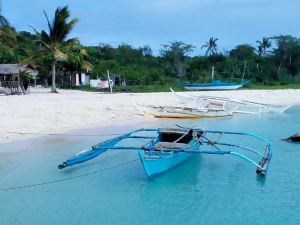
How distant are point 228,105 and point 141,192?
17050 millimetres

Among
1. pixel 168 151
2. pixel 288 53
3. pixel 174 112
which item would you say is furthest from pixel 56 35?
pixel 288 53

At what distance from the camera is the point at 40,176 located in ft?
36.3

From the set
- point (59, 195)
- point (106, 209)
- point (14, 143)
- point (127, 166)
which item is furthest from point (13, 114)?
point (106, 209)

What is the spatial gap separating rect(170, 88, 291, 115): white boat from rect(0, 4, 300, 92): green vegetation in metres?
9.79

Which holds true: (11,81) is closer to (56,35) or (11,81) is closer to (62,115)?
(56,35)

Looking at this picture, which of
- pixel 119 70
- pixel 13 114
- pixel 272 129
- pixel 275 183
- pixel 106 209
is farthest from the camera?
pixel 119 70

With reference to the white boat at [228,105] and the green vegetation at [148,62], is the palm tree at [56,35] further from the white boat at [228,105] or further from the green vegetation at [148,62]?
the white boat at [228,105]

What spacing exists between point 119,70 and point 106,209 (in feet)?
121

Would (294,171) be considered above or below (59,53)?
below

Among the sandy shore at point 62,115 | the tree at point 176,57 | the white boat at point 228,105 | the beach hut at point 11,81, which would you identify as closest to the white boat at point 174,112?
the sandy shore at point 62,115

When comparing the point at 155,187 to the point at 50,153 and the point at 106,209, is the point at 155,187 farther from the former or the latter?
the point at 50,153

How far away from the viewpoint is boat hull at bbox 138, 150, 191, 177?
1001 cm

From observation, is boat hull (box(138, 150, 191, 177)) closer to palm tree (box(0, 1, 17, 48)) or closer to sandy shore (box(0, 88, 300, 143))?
sandy shore (box(0, 88, 300, 143))

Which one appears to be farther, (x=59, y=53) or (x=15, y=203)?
(x=59, y=53)
